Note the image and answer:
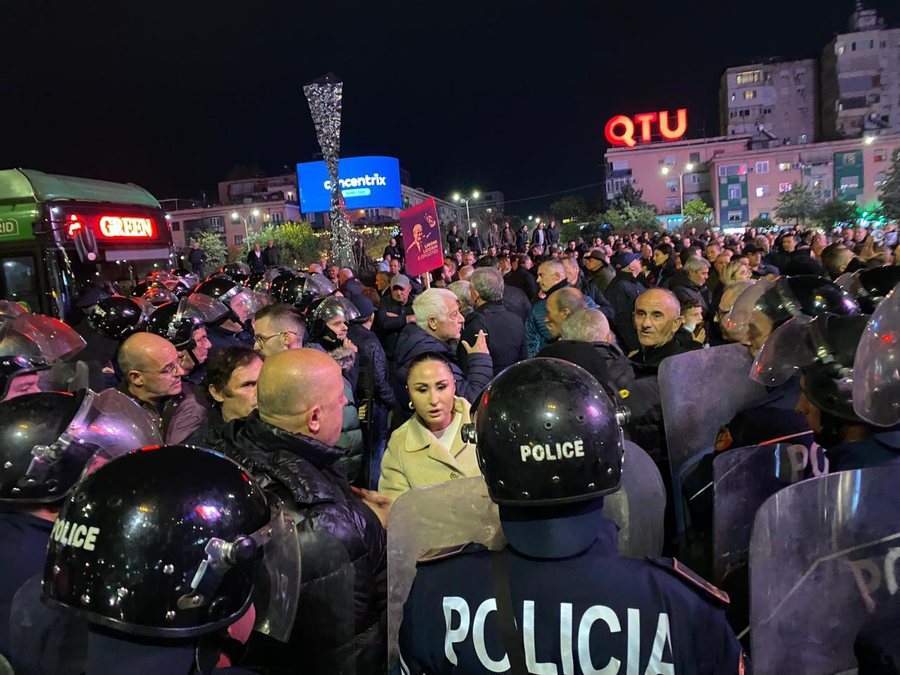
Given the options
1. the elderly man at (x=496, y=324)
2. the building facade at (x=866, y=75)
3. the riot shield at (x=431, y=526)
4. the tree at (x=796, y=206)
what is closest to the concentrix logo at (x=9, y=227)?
the elderly man at (x=496, y=324)

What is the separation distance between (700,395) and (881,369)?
1.43 metres

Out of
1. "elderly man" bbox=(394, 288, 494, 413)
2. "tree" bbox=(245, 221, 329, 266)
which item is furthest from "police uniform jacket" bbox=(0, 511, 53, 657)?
"tree" bbox=(245, 221, 329, 266)

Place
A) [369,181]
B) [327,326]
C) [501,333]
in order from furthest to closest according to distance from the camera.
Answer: [369,181], [501,333], [327,326]

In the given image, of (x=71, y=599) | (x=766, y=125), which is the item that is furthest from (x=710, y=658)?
(x=766, y=125)

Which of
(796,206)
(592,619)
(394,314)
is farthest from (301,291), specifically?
(796,206)

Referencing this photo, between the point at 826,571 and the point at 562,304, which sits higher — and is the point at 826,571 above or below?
below

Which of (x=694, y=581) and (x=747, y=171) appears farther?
(x=747, y=171)

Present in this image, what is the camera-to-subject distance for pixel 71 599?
1.55 metres

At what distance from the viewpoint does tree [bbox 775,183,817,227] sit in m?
58.9

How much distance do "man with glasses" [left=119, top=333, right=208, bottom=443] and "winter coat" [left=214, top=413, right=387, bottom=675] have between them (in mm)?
1929

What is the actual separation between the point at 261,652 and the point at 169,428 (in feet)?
8.94

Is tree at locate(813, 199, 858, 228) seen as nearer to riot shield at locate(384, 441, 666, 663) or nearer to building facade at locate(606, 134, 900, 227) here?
building facade at locate(606, 134, 900, 227)

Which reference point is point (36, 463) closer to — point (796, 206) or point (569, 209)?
point (796, 206)

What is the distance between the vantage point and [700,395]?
11.5ft
